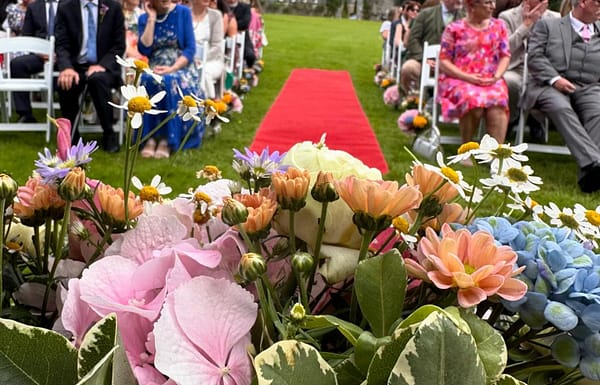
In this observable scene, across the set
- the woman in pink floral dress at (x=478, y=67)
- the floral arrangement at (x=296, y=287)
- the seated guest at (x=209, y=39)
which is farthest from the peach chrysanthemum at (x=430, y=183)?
the seated guest at (x=209, y=39)

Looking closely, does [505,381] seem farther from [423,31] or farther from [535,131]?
[423,31]

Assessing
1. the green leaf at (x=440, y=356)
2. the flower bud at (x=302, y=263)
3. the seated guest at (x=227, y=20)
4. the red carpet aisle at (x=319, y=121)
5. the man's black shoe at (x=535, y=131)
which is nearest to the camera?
the green leaf at (x=440, y=356)

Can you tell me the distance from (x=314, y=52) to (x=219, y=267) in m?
16.6

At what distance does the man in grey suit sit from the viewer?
16.7 feet

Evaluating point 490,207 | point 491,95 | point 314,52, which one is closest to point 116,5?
point 491,95

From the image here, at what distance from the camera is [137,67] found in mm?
670

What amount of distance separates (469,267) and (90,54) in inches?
221

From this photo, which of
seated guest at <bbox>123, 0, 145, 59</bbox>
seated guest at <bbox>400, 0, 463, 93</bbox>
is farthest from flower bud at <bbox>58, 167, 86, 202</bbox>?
seated guest at <bbox>400, 0, 463, 93</bbox>

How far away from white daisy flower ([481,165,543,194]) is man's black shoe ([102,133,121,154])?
504 centimetres

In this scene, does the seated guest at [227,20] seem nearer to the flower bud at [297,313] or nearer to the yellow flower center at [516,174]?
the yellow flower center at [516,174]

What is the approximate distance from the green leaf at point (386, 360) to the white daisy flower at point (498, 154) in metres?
0.30

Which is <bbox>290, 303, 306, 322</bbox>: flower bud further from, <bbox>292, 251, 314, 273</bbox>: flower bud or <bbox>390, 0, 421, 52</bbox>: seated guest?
<bbox>390, 0, 421, 52</bbox>: seated guest

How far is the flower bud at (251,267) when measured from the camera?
432 millimetres

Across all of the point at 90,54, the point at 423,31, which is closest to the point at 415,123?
the point at 423,31
